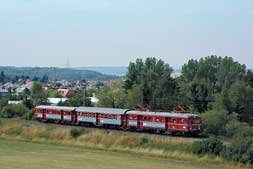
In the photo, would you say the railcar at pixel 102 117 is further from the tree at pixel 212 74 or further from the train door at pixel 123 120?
the tree at pixel 212 74

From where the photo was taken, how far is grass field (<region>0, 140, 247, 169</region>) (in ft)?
97.0

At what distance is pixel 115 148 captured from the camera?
139 ft

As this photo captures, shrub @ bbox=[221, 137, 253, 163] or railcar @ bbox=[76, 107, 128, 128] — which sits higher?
railcar @ bbox=[76, 107, 128, 128]

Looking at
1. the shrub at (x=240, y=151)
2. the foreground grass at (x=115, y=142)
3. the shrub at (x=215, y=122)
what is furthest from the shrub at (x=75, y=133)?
the shrub at (x=240, y=151)

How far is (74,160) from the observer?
3281 centimetres

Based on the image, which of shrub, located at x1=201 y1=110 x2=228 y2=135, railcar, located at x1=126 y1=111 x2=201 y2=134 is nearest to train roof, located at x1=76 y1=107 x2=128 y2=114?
railcar, located at x1=126 y1=111 x2=201 y2=134

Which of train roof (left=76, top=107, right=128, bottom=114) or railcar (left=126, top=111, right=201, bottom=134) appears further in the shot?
train roof (left=76, top=107, right=128, bottom=114)

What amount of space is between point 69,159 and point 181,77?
52.6m

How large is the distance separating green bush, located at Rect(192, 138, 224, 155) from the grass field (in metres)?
2.35

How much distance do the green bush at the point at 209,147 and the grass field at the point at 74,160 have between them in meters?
2.35

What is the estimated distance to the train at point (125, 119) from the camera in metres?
49.3

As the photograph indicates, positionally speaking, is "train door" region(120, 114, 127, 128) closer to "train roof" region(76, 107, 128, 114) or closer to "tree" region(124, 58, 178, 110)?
"train roof" region(76, 107, 128, 114)

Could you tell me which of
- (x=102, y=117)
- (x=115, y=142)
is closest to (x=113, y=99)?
(x=102, y=117)

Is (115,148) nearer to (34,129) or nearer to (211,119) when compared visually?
(34,129)
